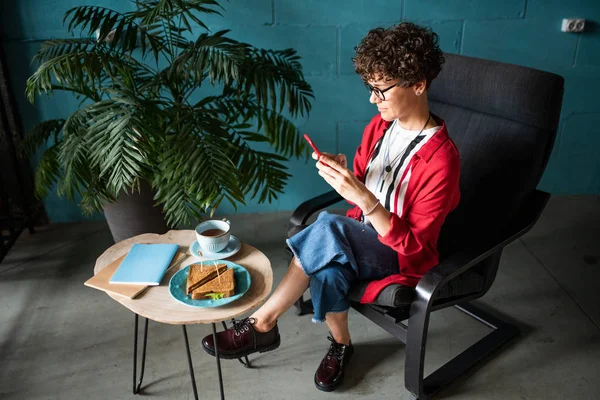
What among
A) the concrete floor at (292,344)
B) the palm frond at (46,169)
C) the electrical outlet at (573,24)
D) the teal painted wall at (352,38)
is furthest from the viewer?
the electrical outlet at (573,24)

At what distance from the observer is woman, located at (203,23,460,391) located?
5.02ft

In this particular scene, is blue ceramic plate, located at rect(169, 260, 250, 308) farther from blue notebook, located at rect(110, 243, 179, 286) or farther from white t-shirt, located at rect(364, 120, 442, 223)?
white t-shirt, located at rect(364, 120, 442, 223)

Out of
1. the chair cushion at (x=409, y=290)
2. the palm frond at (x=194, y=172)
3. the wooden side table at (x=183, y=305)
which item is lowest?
the chair cushion at (x=409, y=290)

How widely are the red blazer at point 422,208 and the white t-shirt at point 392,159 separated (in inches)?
1.4

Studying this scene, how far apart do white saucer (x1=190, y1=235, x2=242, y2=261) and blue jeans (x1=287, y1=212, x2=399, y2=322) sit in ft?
0.61

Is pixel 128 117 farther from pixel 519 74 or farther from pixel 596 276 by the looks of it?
pixel 596 276

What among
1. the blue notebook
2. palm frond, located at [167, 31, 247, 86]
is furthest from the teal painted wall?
the blue notebook

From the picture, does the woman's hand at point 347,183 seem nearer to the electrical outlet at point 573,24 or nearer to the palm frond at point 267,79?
the palm frond at point 267,79

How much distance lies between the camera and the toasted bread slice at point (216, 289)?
1475mm

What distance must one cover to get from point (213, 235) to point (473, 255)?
2.78 feet

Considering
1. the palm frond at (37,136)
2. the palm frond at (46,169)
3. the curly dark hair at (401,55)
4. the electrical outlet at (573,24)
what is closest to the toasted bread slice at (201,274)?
the curly dark hair at (401,55)

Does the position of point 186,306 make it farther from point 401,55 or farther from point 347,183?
point 401,55

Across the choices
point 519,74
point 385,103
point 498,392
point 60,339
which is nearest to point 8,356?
point 60,339

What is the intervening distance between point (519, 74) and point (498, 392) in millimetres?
1131
